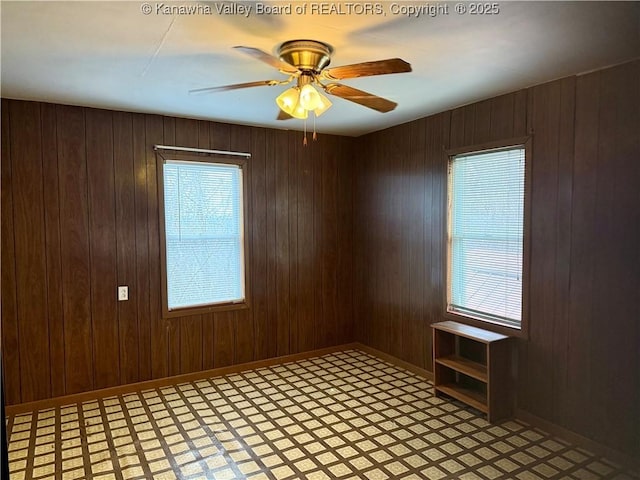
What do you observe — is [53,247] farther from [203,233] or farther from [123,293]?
[203,233]

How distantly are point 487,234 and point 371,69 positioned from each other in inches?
74.2

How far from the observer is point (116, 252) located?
3541 mm

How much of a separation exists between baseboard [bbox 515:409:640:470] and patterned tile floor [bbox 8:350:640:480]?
0.04 meters

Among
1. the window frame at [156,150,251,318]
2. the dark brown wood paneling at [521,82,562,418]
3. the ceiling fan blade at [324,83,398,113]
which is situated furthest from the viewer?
the window frame at [156,150,251,318]

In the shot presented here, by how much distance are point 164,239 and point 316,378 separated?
1868 millimetres

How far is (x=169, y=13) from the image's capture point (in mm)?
1843

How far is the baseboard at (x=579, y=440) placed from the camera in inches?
98.3

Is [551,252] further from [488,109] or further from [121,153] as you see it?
[121,153]

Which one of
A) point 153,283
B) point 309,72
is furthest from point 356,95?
point 153,283

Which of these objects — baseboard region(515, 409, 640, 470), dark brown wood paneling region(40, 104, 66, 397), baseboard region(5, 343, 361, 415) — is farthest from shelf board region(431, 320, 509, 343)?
dark brown wood paneling region(40, 104, 66, 397)

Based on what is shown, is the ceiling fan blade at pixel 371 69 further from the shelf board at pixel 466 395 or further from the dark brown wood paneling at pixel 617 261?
the shelf board at pixel 466 395

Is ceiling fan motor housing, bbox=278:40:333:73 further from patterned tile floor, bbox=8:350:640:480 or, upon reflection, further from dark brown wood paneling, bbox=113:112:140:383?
patterned tile floor, bbox=8:350:640:480

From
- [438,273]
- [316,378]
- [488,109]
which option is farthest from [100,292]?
[488,109]

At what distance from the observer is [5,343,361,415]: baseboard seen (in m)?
3.28
